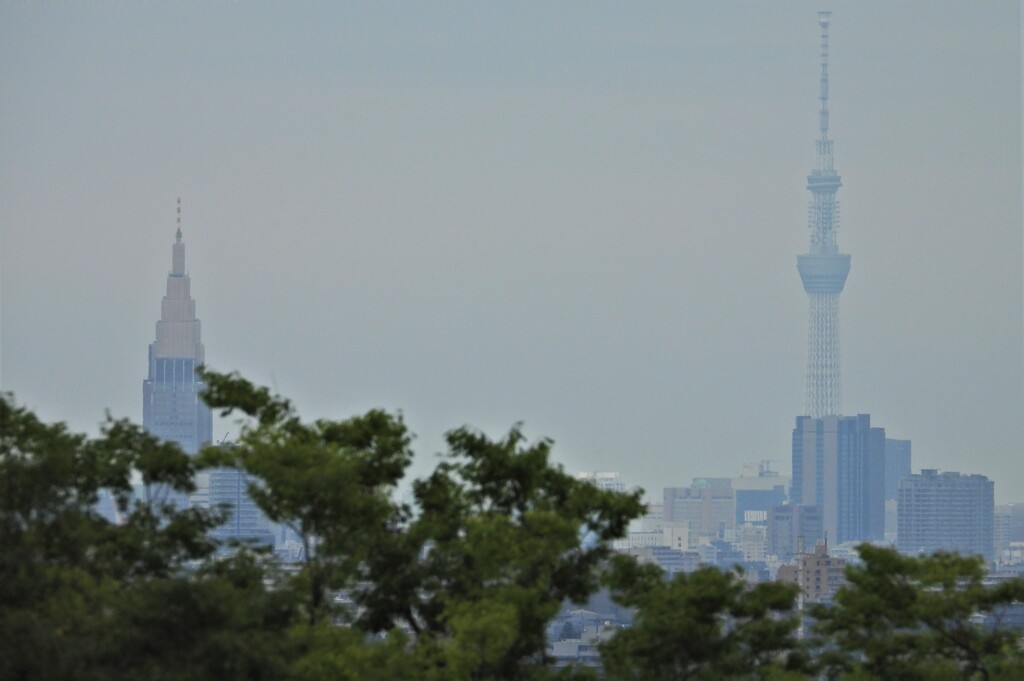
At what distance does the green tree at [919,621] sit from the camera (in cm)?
2539

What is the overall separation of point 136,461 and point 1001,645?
10136 mm

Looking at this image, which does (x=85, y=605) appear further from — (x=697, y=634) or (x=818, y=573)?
(x=818, y=573)

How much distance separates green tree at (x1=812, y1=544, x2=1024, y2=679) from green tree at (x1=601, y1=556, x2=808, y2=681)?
861 mm

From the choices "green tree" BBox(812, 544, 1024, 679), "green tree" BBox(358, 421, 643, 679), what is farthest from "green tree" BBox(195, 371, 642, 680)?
"green tree" BBox(812, 544, 1024, 679)

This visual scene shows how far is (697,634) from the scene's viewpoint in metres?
24.6

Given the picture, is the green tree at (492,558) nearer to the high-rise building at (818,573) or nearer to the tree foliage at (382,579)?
the tree foliage at (382,579)

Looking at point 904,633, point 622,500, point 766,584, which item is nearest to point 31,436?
point 622,500

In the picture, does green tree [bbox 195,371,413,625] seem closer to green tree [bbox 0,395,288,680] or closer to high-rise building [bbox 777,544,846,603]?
green tree [bbox 0,395,288,680]

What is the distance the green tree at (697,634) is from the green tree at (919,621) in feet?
2.82

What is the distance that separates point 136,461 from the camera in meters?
24.2

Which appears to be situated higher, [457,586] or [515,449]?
[515,449]

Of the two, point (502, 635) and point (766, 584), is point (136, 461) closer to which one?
point (502, 635)

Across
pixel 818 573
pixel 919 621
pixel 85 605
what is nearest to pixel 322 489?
pixel 85 605

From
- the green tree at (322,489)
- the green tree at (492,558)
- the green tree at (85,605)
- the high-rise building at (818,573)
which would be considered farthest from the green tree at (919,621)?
the high-rise building at (818,573)
